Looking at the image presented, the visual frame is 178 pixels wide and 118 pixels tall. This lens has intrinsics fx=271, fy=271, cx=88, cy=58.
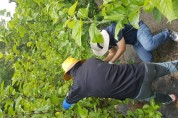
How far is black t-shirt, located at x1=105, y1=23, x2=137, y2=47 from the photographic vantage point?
12.5ft

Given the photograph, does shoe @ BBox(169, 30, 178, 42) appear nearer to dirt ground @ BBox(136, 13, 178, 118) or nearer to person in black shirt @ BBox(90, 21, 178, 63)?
person in black shirt @ BBox(90, 21, 178, 63)

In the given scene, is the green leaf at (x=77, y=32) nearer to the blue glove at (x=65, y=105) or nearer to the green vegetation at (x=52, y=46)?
the green vegetation at (x=52, y=46)

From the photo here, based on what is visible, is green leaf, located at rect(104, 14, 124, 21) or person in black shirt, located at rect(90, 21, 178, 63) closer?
green leaf, located at rect(104, 14, 124, 21)

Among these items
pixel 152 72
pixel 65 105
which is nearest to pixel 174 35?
pixel 152 72

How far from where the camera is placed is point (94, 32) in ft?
5.99

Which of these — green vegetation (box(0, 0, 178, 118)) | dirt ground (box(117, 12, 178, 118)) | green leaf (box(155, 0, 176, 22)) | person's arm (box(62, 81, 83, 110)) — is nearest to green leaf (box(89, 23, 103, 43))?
green vegetation (box(0, 0, 178, 118))

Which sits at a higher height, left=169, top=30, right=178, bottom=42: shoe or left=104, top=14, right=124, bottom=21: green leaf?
left=104, top=14, right=124, bottom=21: green leaf

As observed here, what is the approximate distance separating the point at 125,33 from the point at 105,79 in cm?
108

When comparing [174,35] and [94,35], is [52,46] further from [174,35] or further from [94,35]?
[94,35]

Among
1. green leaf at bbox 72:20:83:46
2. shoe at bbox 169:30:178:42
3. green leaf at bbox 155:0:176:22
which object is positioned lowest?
shoe at bbox 169:30:178:42

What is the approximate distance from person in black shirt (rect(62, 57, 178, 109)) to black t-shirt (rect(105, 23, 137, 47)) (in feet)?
2.02

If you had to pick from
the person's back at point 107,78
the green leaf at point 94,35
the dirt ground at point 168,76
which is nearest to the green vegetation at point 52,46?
the green leaf at point 94,35

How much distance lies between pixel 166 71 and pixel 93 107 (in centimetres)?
114

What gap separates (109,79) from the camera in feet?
10.7
